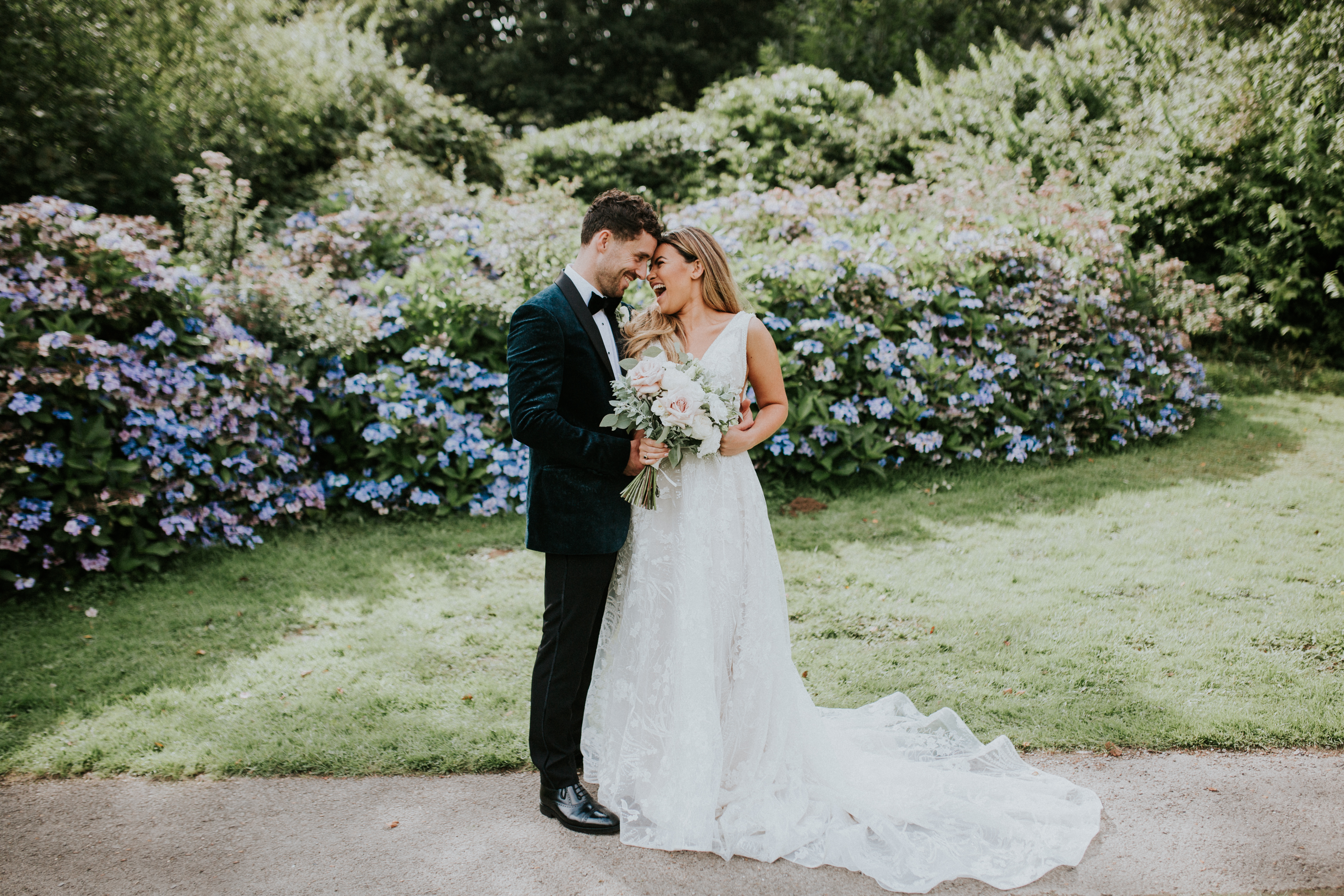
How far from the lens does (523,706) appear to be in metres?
3.70

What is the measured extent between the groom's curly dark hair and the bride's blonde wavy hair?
5.8 inches

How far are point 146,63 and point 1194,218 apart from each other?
41.8 ft

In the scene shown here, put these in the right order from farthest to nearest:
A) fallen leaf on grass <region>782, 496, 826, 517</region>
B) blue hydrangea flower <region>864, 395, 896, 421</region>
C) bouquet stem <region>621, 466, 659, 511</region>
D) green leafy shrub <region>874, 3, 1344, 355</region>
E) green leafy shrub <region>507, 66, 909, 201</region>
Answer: green leafy shrub <region>507, 66, 909, 201</region> < green leafy shrub <region>874, 3, 1344, 355</region> < blue hydrangea flower <region>864, 395, 896, 421</region> < fallen leaf on grass <region>782, 496, 826, 517</region> < bouquet stem <region>621, 466, 659, 511</region>

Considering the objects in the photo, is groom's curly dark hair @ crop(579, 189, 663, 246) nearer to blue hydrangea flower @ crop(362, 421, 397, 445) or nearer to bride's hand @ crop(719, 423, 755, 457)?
bride's hand @ crop(719, 423, 755, 457)

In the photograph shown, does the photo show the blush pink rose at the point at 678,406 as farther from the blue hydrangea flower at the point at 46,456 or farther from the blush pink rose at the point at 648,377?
the blue hydrangea flower at the point at 46,456

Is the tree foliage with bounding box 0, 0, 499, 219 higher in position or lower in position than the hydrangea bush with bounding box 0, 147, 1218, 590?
higher

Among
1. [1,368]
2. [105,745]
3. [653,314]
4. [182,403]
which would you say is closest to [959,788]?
[653,314]

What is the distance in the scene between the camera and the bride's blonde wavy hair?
3012 millimetres

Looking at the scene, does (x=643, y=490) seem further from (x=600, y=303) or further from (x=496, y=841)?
(x=496, y=841)

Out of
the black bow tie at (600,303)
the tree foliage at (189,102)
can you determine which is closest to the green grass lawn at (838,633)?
the black bow tie at (600,303)

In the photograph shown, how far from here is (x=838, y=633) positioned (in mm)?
4367

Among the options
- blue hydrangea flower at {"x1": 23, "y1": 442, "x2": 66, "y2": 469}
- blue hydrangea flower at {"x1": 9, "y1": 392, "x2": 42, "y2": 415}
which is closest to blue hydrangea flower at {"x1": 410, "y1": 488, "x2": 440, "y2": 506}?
blue hydrangea flower at {"x1": 23, "y1": 442, "x2": 66, "y2": 469}

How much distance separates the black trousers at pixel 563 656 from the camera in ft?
9.37

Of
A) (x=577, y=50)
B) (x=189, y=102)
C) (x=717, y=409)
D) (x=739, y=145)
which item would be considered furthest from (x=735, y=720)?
(x=577, y=50)
